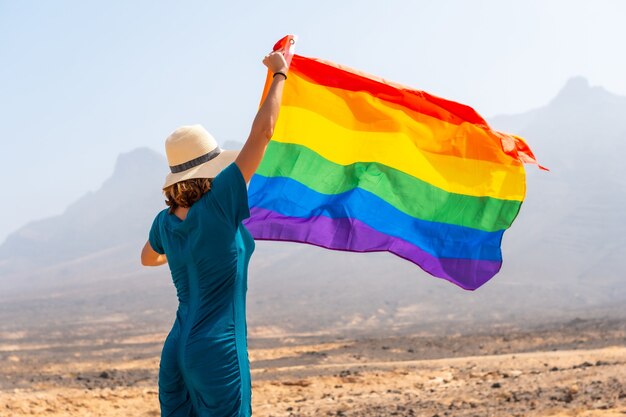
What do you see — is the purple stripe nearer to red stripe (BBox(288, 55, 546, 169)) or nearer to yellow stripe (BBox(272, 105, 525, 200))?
yellow stripe (BBox(272, 105, 525, 200))

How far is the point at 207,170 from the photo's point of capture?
2621 millimetres

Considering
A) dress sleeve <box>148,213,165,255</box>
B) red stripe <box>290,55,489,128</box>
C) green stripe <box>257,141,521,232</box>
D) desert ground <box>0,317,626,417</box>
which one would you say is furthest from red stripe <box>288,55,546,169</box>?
desert ground <box>0,317,626,417</box>

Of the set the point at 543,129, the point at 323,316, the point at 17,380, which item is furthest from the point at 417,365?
the point at 543,129

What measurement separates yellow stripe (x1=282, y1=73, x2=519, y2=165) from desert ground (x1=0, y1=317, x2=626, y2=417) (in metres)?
4.29

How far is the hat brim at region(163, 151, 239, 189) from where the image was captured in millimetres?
2600

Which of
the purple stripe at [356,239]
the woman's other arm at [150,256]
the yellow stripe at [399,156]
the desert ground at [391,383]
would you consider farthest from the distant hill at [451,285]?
the woman's other arm at [150,256]

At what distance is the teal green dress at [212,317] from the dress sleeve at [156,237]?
193 mm

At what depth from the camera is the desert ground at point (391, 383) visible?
9750 mm

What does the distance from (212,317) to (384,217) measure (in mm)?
2438

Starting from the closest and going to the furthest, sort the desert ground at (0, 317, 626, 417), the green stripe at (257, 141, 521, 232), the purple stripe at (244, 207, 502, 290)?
the purple stripe at (244, 207, 502, 290) < the green stripe at (257, 141, 521, 232) < the desert ground at (0, 317, 626, 417)

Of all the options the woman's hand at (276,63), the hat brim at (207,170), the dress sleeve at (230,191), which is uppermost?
the woman's hand at (276,63)

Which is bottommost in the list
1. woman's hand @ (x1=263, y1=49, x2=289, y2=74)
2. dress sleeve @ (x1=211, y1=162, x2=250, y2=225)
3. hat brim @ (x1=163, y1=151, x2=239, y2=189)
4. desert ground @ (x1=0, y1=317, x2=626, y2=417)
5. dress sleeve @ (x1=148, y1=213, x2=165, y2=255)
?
desert ground @ (x1=0, y1=317, x2=626, y2=417)

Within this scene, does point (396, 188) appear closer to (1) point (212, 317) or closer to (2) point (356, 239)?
(2) point (356, 239)

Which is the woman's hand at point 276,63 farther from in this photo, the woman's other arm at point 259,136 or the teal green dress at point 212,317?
the teal green dress at point 212,317
